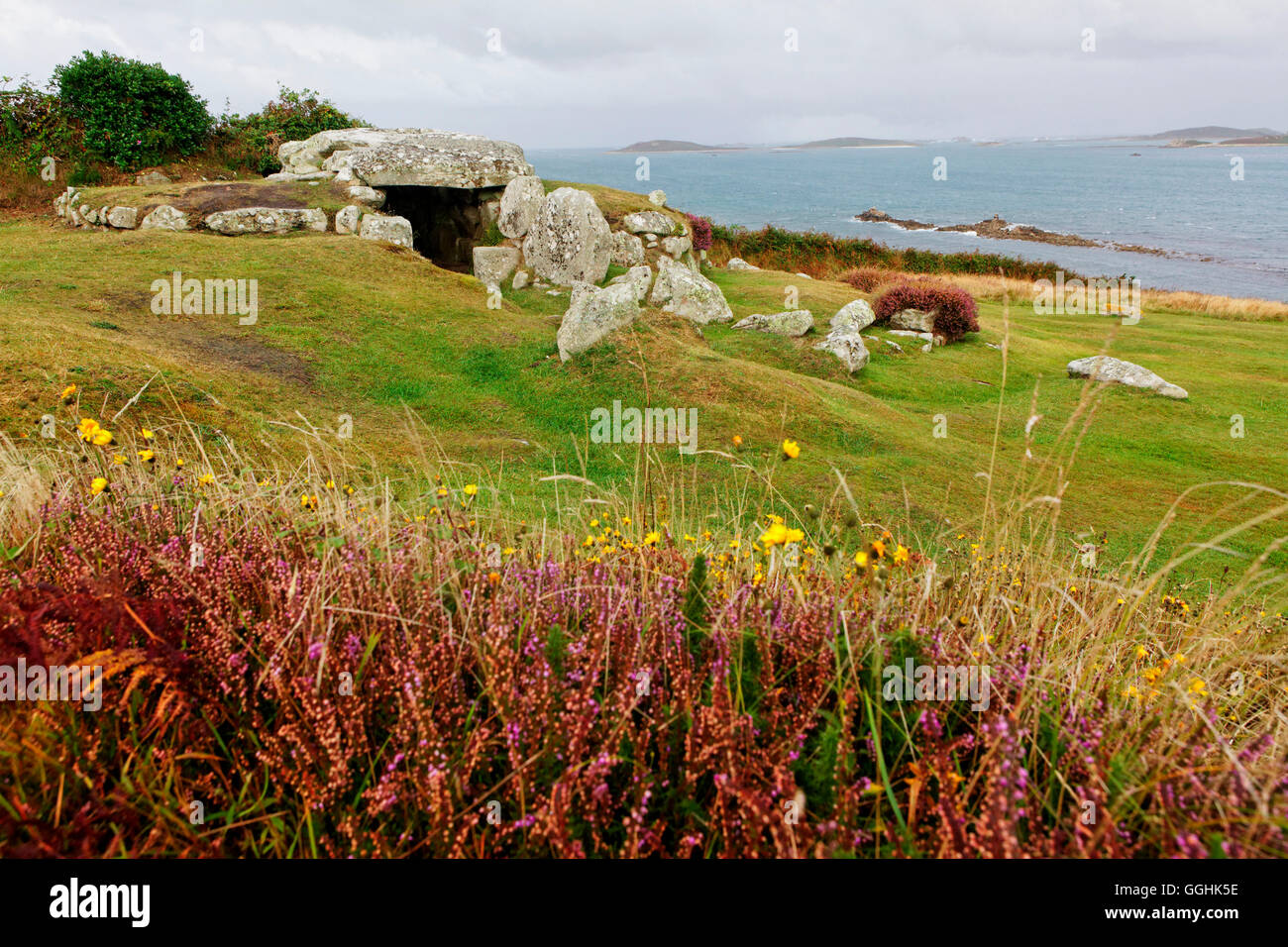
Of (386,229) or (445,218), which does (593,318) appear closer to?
(386,229)

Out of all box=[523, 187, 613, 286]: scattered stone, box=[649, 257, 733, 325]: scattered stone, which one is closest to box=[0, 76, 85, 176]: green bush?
box=[523, 187, 613, 286]: scattered stone

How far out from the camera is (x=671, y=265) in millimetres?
17328

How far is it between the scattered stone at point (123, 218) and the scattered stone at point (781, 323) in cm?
1266

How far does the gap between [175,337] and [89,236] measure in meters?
6.70

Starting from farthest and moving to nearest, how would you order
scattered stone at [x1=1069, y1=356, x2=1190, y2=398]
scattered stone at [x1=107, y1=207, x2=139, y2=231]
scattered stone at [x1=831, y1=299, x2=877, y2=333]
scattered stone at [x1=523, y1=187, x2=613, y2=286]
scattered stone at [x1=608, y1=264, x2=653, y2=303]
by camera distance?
scattered stone at [x1=523, y1=187, x2=613, y2=286] < scattered stone at [x1=608, y1=264, x2=653, y2=303] < scattered stone at [x1=831, y1=299, x2=877, y2=333] < scattered stone at [x1=107, y1=207, x2=139, y2=231] < scattered stone at [x1=1069, y1=356, x2=1190, y2=398]

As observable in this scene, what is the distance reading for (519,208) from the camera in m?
17.6

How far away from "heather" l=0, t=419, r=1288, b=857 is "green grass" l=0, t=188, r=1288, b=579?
100.0 inches

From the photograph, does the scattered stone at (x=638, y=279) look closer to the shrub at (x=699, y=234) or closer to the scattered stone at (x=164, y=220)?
the shrub at (x=699, y=234)

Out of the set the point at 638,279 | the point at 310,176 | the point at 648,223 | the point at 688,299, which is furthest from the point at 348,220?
the point at 648,223

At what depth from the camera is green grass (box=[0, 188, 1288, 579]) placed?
7672 mm

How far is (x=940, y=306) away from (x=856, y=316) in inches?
97.4

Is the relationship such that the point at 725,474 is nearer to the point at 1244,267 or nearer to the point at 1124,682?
the point at 1124,682

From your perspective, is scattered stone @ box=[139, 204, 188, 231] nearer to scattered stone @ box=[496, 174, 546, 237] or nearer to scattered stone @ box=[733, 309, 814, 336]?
scattered stone @ box=[496, 174, 546, 237]
